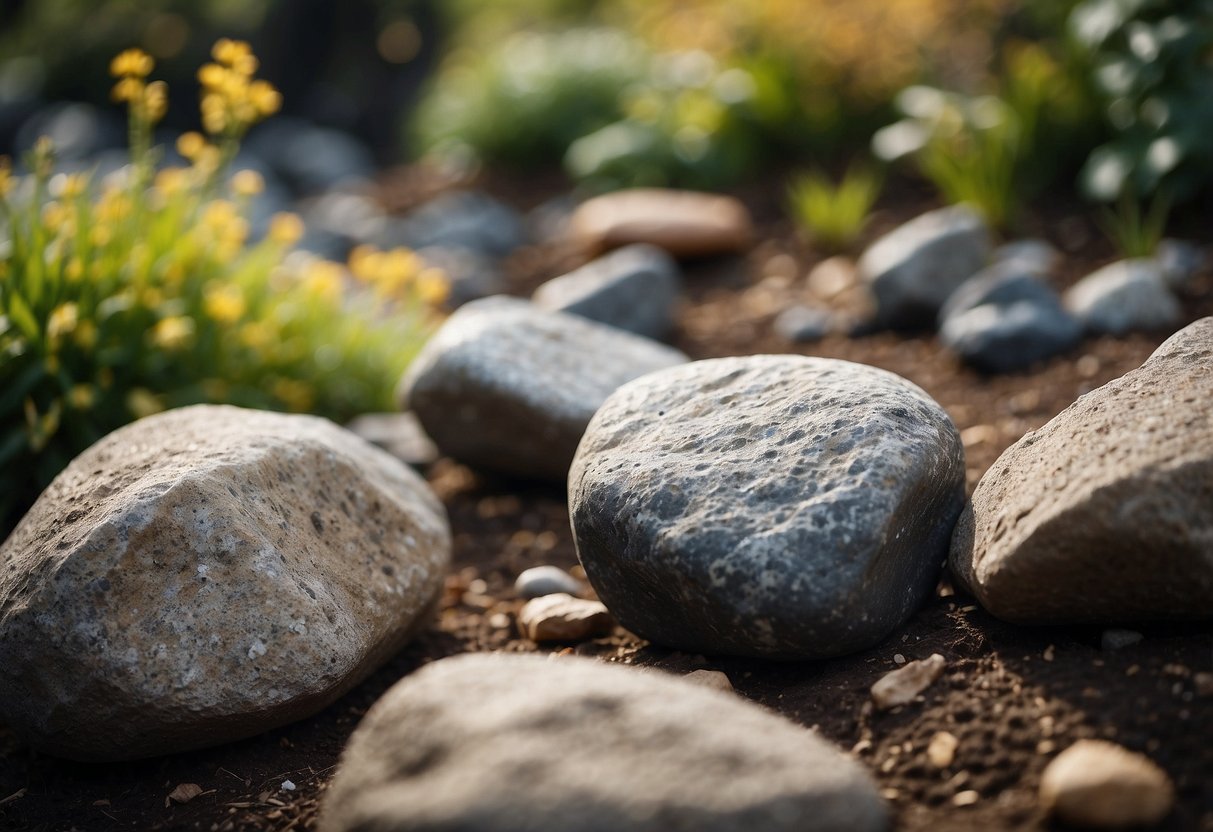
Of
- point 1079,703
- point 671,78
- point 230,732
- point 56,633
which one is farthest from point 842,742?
point 671,78

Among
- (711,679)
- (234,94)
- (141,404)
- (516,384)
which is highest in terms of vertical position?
(234,94)

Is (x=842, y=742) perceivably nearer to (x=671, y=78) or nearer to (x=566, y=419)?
(x=566, y=419)

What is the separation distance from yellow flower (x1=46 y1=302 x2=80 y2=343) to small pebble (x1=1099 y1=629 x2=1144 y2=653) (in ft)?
9.26

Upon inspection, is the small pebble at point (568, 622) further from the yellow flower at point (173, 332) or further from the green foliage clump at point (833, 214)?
the green foliage clump at point (833, 214)

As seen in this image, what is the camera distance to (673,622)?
230 centimetres

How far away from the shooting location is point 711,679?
216 cm

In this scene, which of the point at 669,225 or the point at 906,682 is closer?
the point at 906,682

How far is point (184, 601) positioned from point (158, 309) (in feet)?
5.27

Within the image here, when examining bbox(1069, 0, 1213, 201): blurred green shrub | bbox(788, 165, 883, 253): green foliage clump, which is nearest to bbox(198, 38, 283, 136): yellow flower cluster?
bbox(788, 165, 883, 253): green foliage clump

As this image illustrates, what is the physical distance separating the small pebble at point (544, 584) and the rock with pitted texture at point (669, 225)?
2.83 meters

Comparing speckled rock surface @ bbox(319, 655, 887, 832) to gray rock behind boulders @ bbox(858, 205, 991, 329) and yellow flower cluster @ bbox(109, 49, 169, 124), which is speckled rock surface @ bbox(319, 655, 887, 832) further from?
gray rock behind boulders @ bbox(858, 205, 991, 329)

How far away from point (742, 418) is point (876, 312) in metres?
2.22

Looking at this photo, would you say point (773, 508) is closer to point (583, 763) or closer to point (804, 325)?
point (583, 763)

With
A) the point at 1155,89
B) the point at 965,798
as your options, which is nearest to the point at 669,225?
the point at 1155,89
